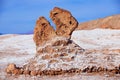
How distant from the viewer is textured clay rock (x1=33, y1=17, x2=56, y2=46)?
22.0 m

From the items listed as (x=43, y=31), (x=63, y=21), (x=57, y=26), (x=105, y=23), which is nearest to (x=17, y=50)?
(x=43, y=31)

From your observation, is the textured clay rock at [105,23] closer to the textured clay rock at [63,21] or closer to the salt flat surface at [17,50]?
the salt flat surface at [17,50]

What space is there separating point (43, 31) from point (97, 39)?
20499mm

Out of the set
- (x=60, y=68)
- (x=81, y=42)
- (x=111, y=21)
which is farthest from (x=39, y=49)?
(x=111, y=21)

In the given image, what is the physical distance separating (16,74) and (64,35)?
3.93 m

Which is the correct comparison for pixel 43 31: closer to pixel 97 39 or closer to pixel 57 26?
pixel 57 26

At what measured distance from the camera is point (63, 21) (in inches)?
864

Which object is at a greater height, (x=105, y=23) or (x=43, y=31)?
(x=105, y=23)

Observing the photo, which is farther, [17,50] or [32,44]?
[32,44]

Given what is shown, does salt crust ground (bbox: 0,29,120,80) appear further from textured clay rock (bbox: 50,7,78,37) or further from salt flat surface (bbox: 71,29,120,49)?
textured clay rock (bbox: 50,7,78,37)

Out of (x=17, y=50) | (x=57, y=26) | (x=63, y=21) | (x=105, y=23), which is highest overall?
(x=105, y=23)

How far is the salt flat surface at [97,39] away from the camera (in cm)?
3638

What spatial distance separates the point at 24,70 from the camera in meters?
20.0

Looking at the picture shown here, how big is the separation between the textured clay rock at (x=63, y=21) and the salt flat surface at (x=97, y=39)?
13.7 meters
